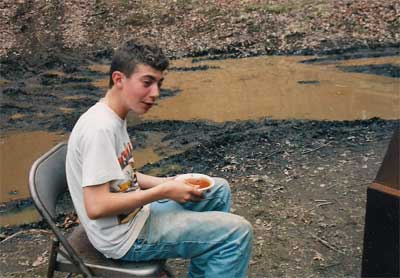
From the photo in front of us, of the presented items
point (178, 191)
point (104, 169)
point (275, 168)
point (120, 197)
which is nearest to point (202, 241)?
point (178, 191)

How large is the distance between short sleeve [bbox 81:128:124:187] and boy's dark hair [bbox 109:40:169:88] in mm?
303

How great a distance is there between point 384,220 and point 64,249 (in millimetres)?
1517

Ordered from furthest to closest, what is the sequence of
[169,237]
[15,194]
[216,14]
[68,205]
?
[216,14] → [15,194] → [68,205] → [169,237]

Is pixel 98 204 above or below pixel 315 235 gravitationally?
above

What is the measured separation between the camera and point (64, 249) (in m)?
2.26

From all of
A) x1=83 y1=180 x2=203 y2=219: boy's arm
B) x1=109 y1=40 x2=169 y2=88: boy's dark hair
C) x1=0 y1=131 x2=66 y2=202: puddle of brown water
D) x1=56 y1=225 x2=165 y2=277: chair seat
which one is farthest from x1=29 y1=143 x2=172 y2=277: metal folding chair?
x1=0 y1=131 x2=66 y2=202: puddle of brown water

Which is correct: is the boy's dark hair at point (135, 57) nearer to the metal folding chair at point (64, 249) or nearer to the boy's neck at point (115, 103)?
the boy's neck at point (115, 103)

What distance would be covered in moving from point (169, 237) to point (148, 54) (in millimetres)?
805

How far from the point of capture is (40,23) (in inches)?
565

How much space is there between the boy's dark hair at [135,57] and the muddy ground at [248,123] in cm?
174

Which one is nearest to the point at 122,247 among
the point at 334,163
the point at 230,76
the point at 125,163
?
the point at 125,163

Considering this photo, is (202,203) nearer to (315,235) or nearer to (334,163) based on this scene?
(315,235)

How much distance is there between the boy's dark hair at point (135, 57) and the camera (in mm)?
2150

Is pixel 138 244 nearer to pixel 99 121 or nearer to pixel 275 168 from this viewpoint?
pixel 99 121
